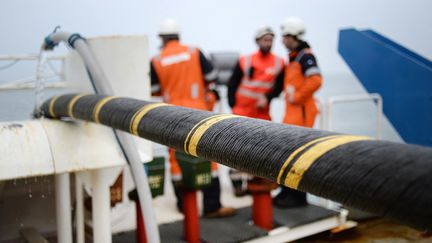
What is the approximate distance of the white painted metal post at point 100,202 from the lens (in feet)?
6.08

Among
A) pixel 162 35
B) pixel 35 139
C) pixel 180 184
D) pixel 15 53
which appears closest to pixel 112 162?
pixel 35 139

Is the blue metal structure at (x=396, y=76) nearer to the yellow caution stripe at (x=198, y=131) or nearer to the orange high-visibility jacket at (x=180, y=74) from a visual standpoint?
the orange high-visibility jacket at (x=180, y=74)

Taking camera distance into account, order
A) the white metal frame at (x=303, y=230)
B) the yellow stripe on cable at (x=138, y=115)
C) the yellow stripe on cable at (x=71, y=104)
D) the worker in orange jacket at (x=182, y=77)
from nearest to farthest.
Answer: the yellow stripe on cable at (x=138, y=115)
the yellow stripe on cable at (x=71, y=104)
the white metal frame at (x=303, y=230)
the worker in orange jacket at (x=182, y=77)

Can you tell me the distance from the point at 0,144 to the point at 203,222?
4.64ft

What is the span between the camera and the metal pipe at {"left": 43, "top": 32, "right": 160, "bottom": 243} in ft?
5.11

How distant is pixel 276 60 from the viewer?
10.6 feet

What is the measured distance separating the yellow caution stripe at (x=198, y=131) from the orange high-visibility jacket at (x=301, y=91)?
198 centimetres

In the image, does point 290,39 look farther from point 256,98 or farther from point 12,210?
point 12,210

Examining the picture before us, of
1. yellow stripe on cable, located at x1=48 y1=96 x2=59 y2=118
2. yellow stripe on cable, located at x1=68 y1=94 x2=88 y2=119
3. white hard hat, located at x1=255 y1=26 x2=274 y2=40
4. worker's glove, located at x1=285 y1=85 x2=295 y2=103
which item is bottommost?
worker's glove, located at x1=285 y1=85 x2=295 y2=103

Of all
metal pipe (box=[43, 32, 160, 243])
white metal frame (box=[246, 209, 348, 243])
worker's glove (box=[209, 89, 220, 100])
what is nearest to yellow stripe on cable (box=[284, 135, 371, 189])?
metal pipe (box=[43, 32, 160, 243])

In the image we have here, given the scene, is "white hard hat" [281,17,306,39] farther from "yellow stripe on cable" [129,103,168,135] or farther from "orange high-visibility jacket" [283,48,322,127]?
"yellow stripe on cable" [129,103,168,135]

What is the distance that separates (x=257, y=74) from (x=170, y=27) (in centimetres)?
66

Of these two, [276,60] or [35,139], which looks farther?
[276,60]

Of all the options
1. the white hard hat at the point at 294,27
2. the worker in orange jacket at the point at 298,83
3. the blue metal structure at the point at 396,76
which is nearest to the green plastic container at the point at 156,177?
the worker in orange jacket at the point at 298,83
